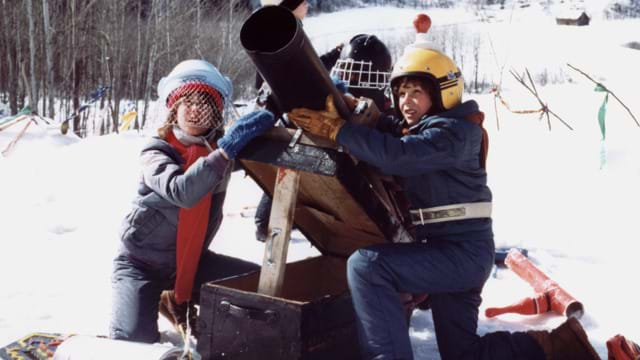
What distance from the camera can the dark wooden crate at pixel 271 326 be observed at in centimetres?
245

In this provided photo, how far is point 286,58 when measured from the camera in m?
2.18

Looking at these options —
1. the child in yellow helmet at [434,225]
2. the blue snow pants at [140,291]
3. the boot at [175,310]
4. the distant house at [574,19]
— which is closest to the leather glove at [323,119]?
the child in yellow helmet at [434,225]

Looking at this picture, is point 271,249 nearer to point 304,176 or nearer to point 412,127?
point 304,176

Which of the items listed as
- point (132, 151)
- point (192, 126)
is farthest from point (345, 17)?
point (192, 126)

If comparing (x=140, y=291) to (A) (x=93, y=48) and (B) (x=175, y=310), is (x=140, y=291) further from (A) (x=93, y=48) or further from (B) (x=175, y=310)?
(A) (x=93, y=48)

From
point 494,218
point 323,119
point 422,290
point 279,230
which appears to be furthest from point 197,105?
point 494,218

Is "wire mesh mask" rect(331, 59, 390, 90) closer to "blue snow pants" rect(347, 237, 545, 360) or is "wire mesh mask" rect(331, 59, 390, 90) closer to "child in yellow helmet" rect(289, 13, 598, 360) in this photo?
"child in yellow helmet" rect(289, 13, 598, 360)

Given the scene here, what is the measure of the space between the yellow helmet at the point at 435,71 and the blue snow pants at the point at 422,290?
1.91 feet

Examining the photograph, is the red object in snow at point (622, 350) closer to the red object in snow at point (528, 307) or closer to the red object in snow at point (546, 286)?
the red object in snow at point (546, 286)

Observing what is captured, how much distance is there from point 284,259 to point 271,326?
0.88ft

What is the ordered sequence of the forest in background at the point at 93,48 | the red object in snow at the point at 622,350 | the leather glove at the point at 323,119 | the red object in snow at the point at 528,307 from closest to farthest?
the leather glove at the point at 323,119 → the red object in snow at the point at 622,350 → the red object in snow at the point at 528,307 → the forest in background at the point at 93,48

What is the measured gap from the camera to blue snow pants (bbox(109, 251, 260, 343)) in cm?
307

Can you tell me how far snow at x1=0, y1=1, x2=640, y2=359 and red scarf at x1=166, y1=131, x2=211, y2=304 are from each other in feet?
2.06

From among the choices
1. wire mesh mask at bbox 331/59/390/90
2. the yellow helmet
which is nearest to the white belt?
the yellow helmet
